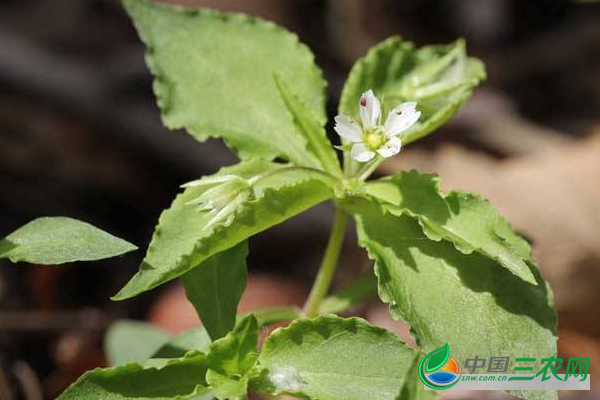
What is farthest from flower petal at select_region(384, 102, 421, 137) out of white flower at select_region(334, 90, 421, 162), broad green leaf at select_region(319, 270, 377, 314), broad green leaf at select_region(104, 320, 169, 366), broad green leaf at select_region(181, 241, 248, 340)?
broad green leaf at select_region(104, 320, 169, 366)

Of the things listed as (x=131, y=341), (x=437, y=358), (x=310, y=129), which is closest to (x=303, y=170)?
(x=310, y=129)

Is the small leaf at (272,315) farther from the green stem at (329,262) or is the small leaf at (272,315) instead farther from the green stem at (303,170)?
the green stem at (303,170)

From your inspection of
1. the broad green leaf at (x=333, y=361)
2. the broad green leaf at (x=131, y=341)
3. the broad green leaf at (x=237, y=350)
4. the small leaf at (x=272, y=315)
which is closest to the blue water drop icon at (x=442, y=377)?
the broad green leaf at (x=333, y=361)

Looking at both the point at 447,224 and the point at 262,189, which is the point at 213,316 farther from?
the point at 447,224

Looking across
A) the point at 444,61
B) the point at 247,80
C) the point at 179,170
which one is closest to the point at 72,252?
the point at 247,80

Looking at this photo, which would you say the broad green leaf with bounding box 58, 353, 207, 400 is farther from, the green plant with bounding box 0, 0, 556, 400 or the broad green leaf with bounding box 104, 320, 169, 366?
the broad green leaf with bounding box 104, 320, 169, 366

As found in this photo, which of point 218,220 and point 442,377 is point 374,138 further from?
point 442,377
